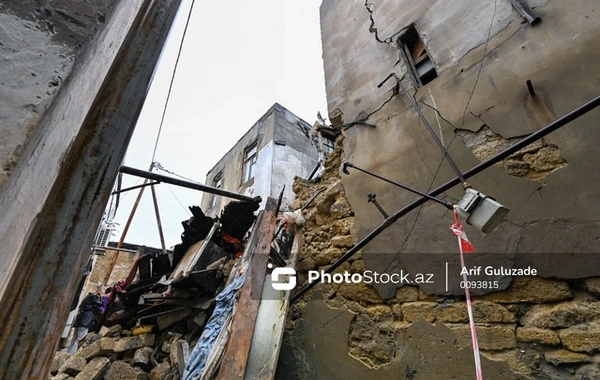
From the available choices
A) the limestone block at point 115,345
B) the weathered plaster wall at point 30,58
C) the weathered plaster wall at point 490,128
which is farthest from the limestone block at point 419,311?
the limestone block at point 115,345

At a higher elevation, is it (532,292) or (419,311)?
(532,292)

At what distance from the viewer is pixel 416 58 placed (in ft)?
10.4

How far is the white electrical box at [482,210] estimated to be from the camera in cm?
144

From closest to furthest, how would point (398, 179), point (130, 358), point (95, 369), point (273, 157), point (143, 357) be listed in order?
point (398, 179) → point (95, 369) → point (143, 357) → point (130, 358) → point (273, 157)

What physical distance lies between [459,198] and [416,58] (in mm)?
1933

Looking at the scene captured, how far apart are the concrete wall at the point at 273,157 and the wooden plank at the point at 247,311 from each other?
21.1ft

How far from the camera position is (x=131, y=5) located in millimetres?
933

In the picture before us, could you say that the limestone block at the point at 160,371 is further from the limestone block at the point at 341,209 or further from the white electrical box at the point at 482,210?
the white electrical box at the point at 482,210

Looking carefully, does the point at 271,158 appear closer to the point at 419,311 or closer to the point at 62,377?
the point at 62,377

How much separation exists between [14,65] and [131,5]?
0.56 metres

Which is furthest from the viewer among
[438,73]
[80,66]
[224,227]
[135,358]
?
[224,227]

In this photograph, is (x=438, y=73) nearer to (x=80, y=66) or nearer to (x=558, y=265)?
(x=558, y=265)

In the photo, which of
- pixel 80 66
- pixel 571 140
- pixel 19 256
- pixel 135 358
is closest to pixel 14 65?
pixel 80 66

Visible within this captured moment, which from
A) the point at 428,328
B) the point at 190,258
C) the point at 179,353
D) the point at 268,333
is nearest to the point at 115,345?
the point at 179,353
